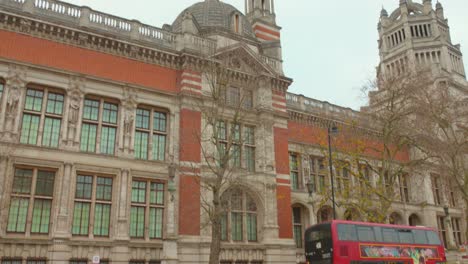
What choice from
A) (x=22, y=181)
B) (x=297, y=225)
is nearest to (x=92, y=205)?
(x=22, y=181)

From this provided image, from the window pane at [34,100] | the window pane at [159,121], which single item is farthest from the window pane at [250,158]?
the window pane at [34,100]

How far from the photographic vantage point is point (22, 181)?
70.2 feet

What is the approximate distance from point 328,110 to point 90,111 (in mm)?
21945

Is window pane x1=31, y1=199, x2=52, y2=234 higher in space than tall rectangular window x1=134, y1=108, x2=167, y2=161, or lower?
lower

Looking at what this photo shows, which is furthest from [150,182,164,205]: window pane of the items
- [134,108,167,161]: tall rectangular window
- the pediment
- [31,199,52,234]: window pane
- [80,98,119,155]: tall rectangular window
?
the pediment

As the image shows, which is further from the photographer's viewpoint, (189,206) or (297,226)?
(297,226)

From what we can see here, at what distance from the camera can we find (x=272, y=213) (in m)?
28.0

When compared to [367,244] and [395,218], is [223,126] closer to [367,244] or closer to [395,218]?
[367,244]

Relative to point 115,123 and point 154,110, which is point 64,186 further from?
point 154,110

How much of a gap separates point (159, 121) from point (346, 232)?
1340cm

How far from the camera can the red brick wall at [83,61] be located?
22.5 metres

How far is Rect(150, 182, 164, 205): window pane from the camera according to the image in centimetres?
2491

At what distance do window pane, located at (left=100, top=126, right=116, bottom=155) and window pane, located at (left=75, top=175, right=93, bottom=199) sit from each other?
187 cm

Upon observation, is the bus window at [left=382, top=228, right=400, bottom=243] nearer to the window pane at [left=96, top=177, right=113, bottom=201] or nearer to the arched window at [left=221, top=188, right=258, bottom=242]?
the arched window at [left=221, top=188, right=258, bottom=242]
